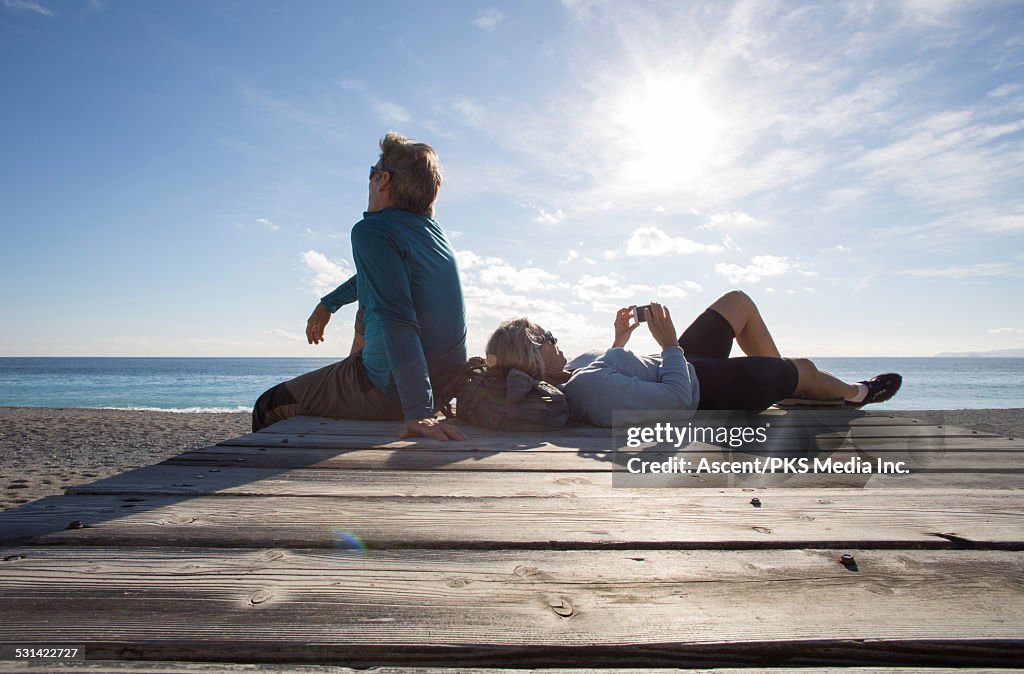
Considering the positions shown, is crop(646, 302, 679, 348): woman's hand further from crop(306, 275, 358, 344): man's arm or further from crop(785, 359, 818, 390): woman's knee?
crop(306, 275, 358, 344): man's arm

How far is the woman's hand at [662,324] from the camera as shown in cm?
374

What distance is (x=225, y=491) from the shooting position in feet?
6.45

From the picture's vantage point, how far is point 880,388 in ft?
14.5

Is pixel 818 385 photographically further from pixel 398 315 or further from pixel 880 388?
pixel 398 315

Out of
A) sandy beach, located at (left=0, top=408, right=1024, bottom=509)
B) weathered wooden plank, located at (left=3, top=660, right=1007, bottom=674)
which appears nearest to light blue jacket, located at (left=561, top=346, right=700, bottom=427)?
sandy beach, located at (left=0, top=408, right=1024, bottom=509)

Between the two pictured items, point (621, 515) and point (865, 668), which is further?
point (621, 515)

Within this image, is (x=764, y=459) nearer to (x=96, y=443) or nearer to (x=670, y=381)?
(x=670, y=381)

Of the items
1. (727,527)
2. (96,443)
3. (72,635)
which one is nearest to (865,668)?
(727,527)

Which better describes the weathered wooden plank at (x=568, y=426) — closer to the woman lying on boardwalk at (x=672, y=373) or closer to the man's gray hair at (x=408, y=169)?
the woman lying on boardwalk at (x=672, y=373)

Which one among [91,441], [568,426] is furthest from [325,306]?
[91,441]

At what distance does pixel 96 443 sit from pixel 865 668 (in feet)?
47.1
